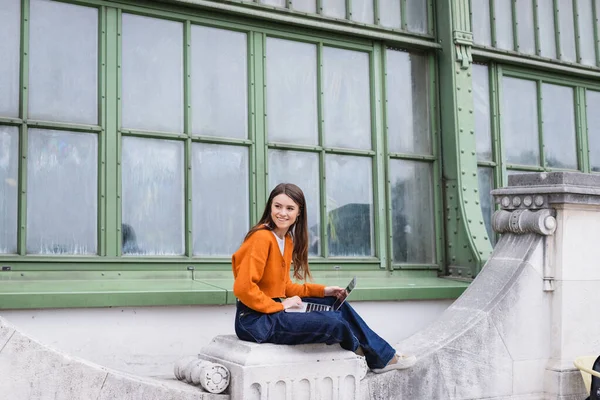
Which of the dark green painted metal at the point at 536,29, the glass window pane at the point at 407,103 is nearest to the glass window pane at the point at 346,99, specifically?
the glass window pane at the point at 407,103

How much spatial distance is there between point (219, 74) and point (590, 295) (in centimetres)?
383

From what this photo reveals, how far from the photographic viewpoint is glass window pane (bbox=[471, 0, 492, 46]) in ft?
27.6

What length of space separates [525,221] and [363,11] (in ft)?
9.60

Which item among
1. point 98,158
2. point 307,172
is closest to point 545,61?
point 307,172

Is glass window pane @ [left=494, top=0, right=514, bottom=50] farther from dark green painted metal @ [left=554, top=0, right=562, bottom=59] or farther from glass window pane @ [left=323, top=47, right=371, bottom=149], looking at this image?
glass window pane @ [left=323, top=47, right=371, bottom=149]

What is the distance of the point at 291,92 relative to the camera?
733 cm

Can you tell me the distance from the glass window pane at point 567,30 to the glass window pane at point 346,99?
9.18 feet

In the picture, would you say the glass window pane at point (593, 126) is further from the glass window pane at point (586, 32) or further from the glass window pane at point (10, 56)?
the glass window pane at point (10, 56)

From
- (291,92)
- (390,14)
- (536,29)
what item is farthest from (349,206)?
(536,29)

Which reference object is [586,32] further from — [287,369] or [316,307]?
[287,369]

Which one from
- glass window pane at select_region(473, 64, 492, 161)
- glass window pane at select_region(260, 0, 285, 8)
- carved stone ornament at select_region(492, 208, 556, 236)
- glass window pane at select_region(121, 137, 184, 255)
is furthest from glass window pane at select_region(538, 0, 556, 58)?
glass window pane at select_region(121, 137, 184, 255)

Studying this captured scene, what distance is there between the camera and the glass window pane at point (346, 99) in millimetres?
7512

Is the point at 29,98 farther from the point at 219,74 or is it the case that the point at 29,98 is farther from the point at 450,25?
the point at 450,25

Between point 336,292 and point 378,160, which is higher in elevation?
point 378,160
